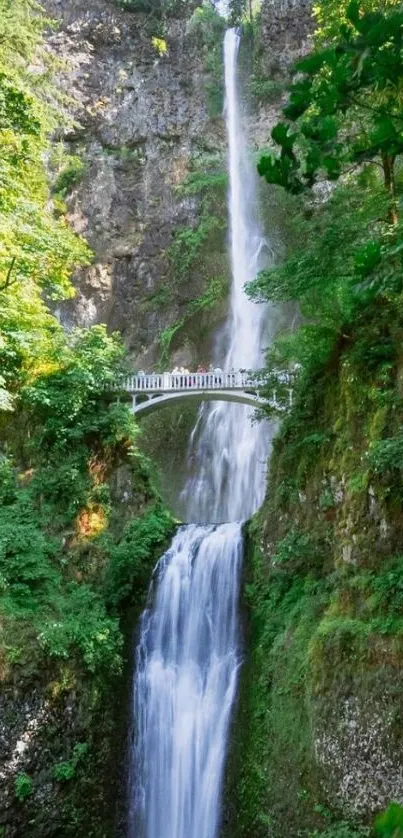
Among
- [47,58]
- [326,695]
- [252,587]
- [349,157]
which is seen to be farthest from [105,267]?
[349,157]

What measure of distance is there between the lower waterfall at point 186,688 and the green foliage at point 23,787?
1.90m

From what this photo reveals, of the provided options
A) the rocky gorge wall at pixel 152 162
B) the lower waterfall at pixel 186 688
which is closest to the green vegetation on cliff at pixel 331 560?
the lower waterfall at pixel 186 688

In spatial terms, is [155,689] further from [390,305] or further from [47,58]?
[47,58]

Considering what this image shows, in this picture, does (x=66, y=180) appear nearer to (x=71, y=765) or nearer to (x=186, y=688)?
(x=186, y=688)

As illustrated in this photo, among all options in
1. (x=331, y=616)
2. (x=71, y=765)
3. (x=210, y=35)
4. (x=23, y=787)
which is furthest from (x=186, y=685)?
(x=210, y=35)

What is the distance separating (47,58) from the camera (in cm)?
1588

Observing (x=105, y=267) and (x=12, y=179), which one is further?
(x=105, y=267)

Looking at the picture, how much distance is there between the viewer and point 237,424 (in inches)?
875

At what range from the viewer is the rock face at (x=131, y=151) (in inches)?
1066

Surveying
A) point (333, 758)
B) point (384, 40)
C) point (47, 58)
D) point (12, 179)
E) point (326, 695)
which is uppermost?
point (47, 58)

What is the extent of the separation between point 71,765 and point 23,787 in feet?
2.70

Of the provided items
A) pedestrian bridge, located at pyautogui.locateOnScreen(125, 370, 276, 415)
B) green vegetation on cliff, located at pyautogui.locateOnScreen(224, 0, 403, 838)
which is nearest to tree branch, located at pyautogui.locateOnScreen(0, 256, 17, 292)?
pedestrian bridge, located at pyautogui.locateOnScreen(125, 370, 276, 415)

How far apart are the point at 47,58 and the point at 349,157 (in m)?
16.4

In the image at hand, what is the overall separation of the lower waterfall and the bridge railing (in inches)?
184
